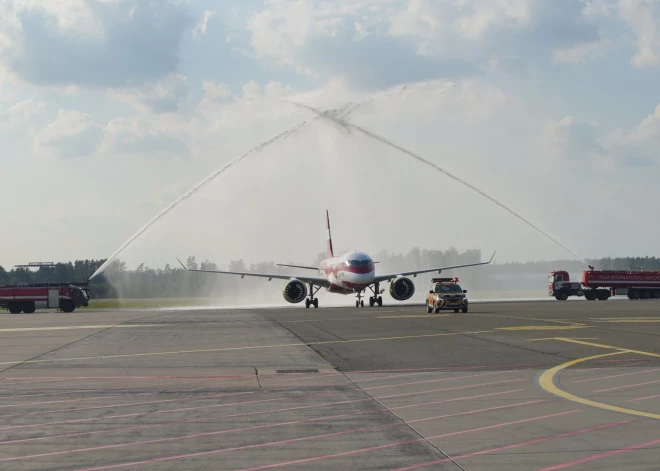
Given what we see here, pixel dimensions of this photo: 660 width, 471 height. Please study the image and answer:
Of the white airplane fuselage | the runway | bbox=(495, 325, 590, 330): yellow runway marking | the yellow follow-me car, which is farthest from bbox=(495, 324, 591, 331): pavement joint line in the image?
the white airplane fuselage

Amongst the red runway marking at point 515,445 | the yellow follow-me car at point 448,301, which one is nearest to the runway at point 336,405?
the red runway marking at point 515,445

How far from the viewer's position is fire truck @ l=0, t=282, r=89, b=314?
68.5 meters

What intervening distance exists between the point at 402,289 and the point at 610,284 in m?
28.6

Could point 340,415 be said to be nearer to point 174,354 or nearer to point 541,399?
point 541,399

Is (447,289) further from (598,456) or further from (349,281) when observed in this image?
(598,456)

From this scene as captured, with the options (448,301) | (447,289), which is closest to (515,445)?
(448,301)

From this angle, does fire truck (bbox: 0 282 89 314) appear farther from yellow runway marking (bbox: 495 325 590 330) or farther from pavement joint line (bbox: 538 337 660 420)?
pavement joint line (bbox: 538 337 660 420)

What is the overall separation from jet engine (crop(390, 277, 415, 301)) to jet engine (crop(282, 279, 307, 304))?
8105 millimetres

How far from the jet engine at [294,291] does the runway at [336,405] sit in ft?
137

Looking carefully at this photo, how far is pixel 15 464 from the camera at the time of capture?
9375mm

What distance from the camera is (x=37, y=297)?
69.1 meters

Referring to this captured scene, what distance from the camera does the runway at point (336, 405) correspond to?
966 cm

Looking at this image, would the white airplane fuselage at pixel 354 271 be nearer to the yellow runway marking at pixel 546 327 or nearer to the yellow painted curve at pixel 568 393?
the yellow runway marking at pixel 546 327

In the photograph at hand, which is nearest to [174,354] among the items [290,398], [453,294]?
[290,398]
